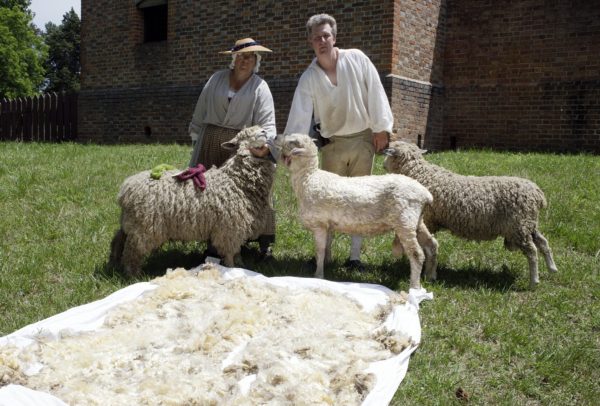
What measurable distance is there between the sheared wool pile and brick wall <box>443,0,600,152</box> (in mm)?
8297

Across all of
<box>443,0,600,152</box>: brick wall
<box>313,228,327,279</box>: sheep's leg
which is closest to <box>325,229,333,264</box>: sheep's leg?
<box>313,228,327,279</box>: sheep's leg

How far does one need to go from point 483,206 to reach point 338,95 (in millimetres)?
1691

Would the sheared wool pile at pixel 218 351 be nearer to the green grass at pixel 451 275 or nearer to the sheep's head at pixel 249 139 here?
the green grass at pixel 451 275

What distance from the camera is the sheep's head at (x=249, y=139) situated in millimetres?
5062

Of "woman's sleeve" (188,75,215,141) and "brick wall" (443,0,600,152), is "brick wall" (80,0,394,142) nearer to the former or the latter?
"brick wall" (443,0,600,152)

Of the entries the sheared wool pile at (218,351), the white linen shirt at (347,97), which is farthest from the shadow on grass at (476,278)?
the white linen shirt at (347,97)

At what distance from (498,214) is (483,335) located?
4.43ft

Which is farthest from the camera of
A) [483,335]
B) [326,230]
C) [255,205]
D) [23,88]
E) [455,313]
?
[23,88]

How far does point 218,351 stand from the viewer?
347 centimetres

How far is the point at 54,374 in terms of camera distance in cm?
314

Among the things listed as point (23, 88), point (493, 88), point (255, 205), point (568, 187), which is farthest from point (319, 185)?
point (23, 88)

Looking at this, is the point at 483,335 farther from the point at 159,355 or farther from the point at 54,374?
the point at 54,374

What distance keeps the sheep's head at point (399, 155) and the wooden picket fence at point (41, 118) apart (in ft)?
42.2

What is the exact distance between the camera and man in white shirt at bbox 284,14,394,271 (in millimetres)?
5000
